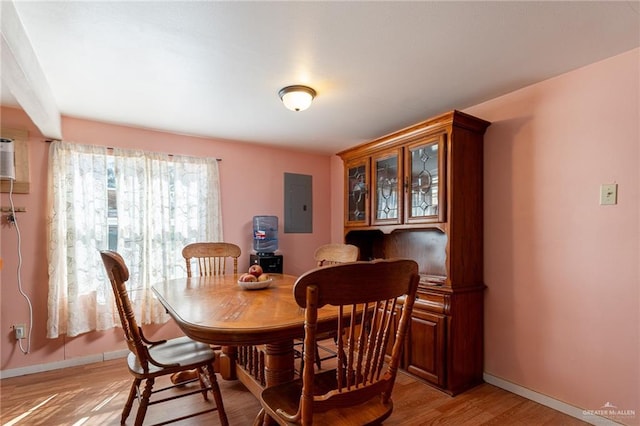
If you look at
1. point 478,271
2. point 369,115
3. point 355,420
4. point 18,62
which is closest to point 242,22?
point 18,62

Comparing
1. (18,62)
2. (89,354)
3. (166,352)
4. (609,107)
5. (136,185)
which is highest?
(18,62)

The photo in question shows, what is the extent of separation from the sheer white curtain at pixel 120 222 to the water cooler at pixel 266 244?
17.4 inches

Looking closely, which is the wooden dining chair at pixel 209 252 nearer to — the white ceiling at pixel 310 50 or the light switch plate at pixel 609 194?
the white ceiling at pixel 310 50

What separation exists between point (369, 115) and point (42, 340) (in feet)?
11.3

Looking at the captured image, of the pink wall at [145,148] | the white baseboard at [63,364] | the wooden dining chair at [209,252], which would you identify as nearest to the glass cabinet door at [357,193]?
the pink wall at [145,148]

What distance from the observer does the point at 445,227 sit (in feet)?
7.82

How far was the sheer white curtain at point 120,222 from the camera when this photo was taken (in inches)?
110

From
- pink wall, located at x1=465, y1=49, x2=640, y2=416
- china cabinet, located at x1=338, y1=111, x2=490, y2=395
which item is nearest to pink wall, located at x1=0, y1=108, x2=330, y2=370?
china cabinet, located at x1=338, y1=111, x2=490, y2=395

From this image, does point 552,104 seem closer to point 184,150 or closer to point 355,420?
point 355,420

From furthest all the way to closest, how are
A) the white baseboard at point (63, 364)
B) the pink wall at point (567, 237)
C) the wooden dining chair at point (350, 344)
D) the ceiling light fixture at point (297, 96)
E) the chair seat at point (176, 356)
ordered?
the white baseboard at point (63, 364) → the ceiling light fixture at point (297, 96) → the pink wall at point (567, 237) → the chair seat at point (176, 356) → the wooden dining chair at point (350, 344)

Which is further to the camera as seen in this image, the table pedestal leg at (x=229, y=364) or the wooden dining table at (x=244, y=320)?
the table pedestal leg at (x=229, y=364)

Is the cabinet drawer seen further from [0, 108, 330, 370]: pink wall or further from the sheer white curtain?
the sheer white curtain

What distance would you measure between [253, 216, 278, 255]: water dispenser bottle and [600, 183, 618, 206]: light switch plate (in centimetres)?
298

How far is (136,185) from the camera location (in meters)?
3.14
